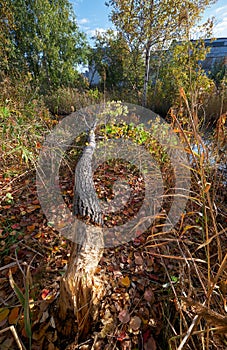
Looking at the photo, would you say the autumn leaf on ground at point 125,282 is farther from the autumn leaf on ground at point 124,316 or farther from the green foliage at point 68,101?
the green foliage at point 68,101

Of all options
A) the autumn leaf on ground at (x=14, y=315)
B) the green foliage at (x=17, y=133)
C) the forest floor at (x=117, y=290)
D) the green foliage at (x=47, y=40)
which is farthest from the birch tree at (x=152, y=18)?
the autumn leaf on ground at (x=14, y=315)

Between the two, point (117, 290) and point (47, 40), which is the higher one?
point (47, 40)

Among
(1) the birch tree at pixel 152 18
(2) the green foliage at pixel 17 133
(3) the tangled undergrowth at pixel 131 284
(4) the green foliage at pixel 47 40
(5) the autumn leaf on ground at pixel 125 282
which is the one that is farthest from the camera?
(4) the green foliage at pixel 47 40

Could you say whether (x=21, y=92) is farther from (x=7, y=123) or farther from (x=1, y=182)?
(x=1, y=182)

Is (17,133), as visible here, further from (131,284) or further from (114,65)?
(114,65)

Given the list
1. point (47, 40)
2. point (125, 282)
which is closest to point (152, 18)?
point (47, 40)

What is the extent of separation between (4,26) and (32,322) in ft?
27.5

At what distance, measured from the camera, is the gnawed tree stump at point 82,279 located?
0.73m

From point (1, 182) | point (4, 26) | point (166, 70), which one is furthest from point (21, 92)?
point (4, 26)

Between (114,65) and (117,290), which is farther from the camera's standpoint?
(114,65)

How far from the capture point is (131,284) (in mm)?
1037

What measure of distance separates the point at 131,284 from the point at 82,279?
414 mm

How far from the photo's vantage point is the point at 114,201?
68.0 inches

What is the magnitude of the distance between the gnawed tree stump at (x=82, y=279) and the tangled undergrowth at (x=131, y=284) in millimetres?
61
